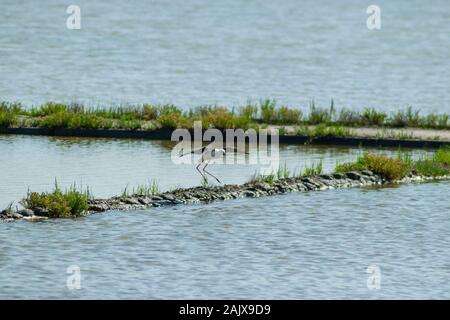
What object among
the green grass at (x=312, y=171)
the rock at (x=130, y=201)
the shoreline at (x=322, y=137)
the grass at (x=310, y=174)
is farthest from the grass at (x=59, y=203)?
the shoreline at (x=322, y=137)

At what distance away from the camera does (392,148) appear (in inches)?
1266

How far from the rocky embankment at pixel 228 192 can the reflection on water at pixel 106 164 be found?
901 millimetres

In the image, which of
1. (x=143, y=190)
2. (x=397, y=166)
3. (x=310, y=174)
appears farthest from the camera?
(x=397, y=166)

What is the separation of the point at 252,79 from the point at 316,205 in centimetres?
3003

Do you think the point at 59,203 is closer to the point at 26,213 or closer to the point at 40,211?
the point at 40,211

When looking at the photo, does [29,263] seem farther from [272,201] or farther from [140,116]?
[140,116]

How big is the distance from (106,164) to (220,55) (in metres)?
37.8

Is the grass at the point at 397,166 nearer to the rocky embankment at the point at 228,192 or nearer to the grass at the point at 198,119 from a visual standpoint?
the rocky embankment at the point at 228,192

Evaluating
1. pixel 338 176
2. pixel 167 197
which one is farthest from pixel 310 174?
pixel 167 197

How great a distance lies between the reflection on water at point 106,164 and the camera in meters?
26.8

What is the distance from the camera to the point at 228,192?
85.7 feet
